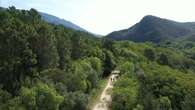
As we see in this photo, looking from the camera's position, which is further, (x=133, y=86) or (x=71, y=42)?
(x=71, y=42)

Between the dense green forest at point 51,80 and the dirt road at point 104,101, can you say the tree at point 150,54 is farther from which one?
the dirt road at point 104,101

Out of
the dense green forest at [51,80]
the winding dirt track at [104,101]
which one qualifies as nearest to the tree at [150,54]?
the dense green forest at [51,80]

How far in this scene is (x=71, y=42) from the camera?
81.2 m

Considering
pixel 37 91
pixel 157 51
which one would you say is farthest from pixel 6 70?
pixel 157 51

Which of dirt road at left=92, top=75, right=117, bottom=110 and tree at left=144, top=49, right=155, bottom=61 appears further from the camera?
tree at left=144, top=49, right=155, bottom=61

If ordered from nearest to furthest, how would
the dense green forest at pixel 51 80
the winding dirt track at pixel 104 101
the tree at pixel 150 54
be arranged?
the dense green forest at pixel 51 80 → the winding dirt track at pixel 104 101 → the tree at pixel 150 54

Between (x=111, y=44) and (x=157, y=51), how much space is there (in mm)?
31836

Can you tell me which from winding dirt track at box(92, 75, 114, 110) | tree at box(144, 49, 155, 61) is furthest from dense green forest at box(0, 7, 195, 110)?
tree at box(144, 49, 155, 61)

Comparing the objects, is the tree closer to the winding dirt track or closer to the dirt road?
the dirt road

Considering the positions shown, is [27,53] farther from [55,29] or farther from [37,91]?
[55,29]

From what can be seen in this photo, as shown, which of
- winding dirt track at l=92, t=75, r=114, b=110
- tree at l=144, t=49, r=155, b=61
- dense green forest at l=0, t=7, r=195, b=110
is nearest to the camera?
dense green forest at l=0, t=7, r=195, b=110

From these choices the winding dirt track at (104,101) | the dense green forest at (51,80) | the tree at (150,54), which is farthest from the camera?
the tree at (150,54)

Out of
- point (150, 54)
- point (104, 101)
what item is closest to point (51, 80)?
point (104, 101)

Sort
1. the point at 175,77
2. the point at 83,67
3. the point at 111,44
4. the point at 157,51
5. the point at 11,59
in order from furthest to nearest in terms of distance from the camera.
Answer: the point at 157,51 < the point at 111,44 < the point at 175,77 < the point at 83,67 < the point at 11,59
